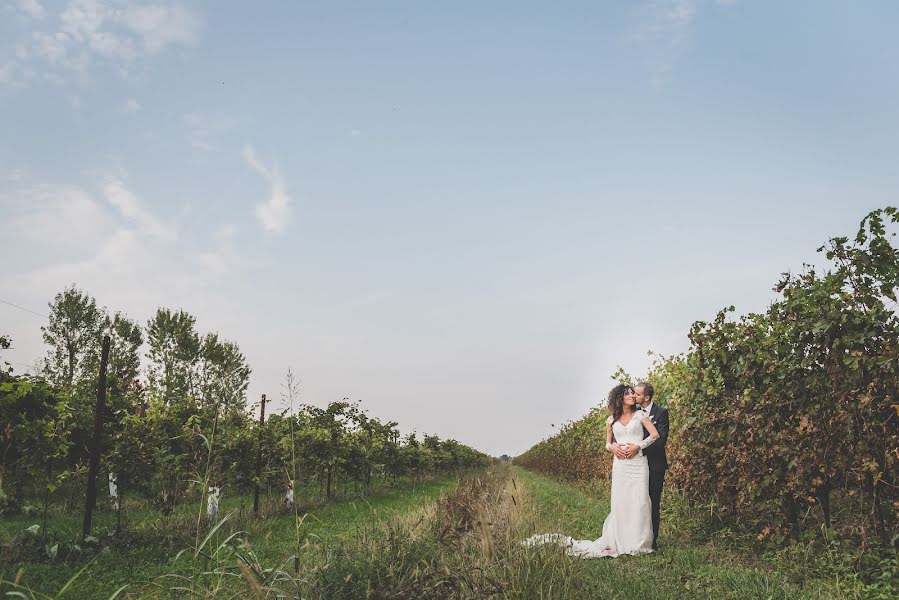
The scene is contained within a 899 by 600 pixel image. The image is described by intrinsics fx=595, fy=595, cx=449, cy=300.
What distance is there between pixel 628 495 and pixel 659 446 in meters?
0.78

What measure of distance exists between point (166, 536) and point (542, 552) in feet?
24.2

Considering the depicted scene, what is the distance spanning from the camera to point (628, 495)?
7902 mm

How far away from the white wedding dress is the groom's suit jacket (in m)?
0.12

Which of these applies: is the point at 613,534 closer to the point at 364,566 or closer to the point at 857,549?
the point at 857,549

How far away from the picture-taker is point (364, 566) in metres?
4.74

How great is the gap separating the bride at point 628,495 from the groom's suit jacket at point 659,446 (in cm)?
12

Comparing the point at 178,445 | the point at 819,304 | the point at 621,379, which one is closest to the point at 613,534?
the point at 819,304

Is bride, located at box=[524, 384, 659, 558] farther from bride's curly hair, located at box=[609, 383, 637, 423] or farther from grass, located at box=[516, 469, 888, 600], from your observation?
grass, located at box=[516, 469, 888, 600]

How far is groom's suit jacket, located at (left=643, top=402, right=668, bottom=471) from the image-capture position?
802 cm

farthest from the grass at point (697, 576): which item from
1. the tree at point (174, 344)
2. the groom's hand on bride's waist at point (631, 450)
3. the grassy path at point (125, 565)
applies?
the tree at point (174, 344)

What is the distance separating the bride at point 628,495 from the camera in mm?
7691

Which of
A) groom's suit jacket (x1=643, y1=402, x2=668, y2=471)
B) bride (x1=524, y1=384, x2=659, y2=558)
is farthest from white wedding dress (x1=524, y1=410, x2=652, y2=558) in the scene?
groom's suit jacket (x1=643, y1=402, x2=668, y2=471)

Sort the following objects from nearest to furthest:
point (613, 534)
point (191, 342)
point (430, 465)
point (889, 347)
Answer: point (889, 347), point (613, 534), point (430, 465), point (191, 342)

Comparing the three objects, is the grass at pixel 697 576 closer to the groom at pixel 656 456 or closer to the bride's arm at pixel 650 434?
the groom at pixel 656 456
